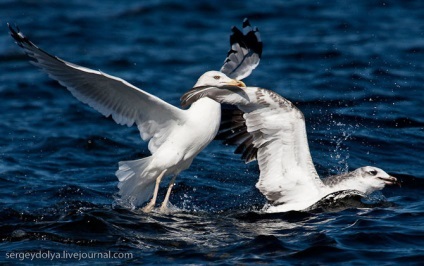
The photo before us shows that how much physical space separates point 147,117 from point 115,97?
1.38 feet

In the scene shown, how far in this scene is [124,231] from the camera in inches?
346

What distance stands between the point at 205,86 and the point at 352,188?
2.09 m

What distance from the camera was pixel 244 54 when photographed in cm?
1093

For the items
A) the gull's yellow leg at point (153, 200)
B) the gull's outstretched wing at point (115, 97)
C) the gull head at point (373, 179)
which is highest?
the gull's outstretched wing at point (115, 97)

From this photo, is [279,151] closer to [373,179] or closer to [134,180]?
[373,179]

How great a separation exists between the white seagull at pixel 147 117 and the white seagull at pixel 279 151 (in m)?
0.33

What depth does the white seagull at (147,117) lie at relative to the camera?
30.4ft

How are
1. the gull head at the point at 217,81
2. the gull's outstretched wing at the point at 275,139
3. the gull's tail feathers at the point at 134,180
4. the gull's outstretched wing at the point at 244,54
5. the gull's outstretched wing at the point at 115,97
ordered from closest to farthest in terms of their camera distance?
the gull's outstretched wing at the point at 275,139 → the gull head at the point at 217,81 → the gull's outstretched wing at the point at 115,97 → the gull's tail feathers at the point at 134,180 → the gull's outstretched wing at the point at 244,54

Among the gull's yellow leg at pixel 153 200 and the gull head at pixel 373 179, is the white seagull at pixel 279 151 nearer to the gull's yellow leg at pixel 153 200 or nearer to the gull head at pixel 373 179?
the gull head at pixel 373 179

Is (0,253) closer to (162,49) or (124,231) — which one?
(124,231)

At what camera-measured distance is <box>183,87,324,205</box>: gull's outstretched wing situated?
8820 mm

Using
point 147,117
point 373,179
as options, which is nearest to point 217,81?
point 147,117

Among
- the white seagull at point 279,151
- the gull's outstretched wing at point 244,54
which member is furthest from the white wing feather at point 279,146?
the gull's outstretched wing at point 244,54

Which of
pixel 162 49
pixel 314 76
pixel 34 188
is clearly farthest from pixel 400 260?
pixel 162 49
